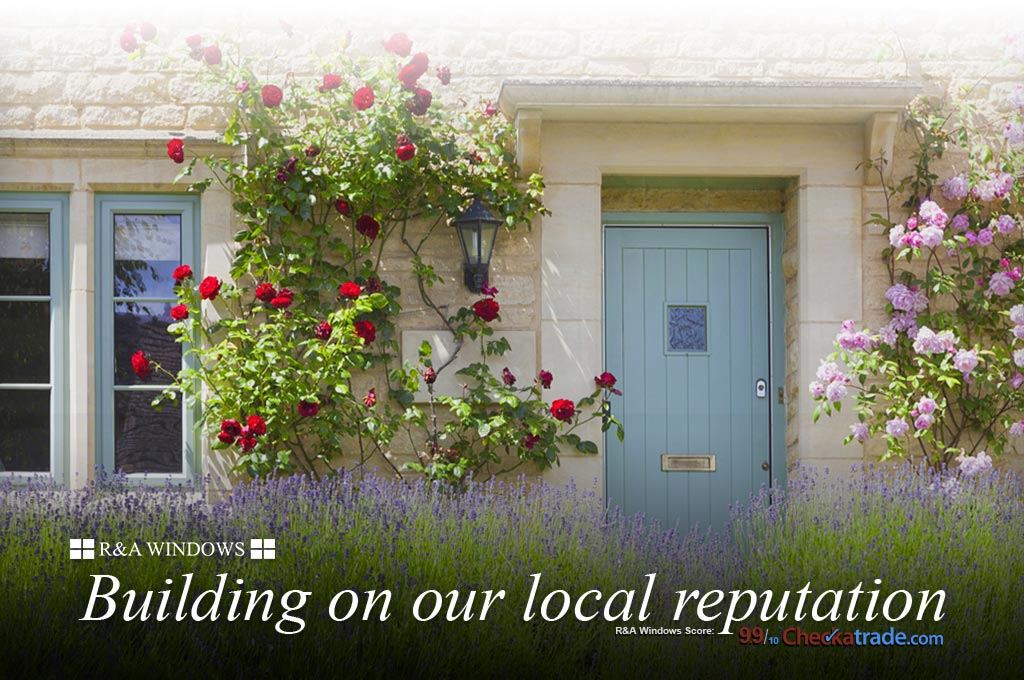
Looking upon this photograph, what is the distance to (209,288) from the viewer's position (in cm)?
535

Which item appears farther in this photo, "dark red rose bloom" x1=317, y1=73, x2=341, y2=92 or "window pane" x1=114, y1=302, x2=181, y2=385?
"window pane" x1=114, y1=302, x2=181, y2=385

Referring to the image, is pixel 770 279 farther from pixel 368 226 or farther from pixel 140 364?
pixel 140 364

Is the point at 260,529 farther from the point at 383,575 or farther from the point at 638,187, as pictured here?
the point at 638,187

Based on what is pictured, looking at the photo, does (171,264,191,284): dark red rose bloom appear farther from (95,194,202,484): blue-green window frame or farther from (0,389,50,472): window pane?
(0,389,50,472): window pane

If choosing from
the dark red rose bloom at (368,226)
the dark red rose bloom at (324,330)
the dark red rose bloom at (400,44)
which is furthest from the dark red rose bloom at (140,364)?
the dark red rose bloom at (400,44)

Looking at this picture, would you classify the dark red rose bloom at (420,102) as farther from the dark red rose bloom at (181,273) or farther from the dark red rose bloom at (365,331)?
the dark red rose bloom at (181,273)

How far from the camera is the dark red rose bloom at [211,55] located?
545cm

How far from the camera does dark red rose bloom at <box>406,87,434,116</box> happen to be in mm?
5410

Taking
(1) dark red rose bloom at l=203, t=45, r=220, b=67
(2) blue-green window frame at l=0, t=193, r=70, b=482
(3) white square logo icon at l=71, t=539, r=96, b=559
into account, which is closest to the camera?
(3) white square logo icon at l=71, t=539, r=96, b=559

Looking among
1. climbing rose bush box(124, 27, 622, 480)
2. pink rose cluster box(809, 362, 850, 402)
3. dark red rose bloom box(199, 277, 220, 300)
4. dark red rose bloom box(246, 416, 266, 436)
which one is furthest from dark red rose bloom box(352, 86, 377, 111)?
pink rose cluster box(809, 362, 850, 402)

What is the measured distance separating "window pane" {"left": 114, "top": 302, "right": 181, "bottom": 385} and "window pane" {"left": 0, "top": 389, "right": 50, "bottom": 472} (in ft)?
1.30

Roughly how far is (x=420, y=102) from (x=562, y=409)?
1.63 m

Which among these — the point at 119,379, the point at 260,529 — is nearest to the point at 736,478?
the point at 260,529

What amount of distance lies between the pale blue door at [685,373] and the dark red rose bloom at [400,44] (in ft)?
4.73
